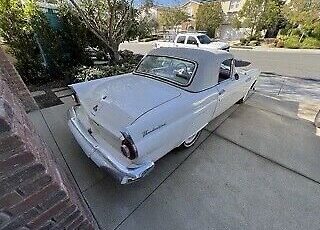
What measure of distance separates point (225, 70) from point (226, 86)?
39 centimetres

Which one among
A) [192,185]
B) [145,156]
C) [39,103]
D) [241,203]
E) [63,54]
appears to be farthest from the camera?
[63,54]

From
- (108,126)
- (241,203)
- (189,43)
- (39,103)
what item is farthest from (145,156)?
(189,43)

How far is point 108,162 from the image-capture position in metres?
2.42

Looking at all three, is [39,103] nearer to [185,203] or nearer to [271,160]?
[185,203]

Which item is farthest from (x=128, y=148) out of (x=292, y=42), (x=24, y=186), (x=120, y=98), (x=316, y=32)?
(x=316, y=32)

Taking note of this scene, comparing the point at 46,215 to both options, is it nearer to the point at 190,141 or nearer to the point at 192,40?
the point at 190,141

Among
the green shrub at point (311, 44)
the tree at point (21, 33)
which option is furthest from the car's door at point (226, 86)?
the green shrub at point (311, 44)

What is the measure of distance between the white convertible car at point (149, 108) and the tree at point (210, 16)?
31.3 m

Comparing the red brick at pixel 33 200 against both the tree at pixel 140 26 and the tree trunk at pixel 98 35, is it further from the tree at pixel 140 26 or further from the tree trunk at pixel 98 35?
the tree at pixel 140 26

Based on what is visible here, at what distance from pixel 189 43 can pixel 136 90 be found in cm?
1082

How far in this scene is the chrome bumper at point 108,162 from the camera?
7.43ft

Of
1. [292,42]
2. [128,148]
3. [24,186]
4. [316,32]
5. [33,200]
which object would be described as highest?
[24,186]

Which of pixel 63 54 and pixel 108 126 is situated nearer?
pixel 108 126

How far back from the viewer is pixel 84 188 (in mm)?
2672
